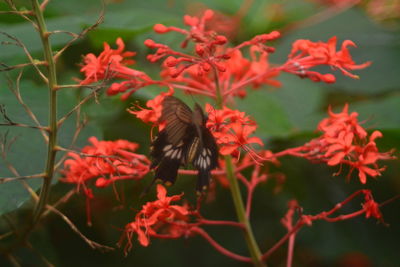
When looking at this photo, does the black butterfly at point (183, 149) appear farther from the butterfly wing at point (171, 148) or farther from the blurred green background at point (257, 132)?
the blurred green background at point (257, 132)

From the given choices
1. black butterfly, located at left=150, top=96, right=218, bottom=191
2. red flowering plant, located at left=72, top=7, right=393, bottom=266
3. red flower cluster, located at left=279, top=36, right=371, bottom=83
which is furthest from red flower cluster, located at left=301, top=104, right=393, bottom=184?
black butterfly, located at left=150, top=96, right=218, bottom=191

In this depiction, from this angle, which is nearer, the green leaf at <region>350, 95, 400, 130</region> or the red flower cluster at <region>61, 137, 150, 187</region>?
the red flower cluster at <region>61, 137, 150, 187</region>

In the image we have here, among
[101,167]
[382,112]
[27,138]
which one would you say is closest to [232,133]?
[101,167]

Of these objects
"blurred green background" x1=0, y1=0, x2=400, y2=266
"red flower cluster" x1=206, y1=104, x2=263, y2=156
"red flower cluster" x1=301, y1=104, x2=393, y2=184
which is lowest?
"blurred green background" x1=0, y1=0, x2=400, y2=266

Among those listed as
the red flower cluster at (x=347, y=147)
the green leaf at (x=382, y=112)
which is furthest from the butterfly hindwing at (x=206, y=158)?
the green leaf at (x=382, y=112)

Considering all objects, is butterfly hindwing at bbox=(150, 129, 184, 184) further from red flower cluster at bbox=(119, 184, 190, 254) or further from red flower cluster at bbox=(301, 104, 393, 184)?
red flower cluster at bbox=(301, 104, 393, 184)

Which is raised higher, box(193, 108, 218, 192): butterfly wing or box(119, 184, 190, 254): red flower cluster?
box(193, 108, 218, 192): butterfly wing
